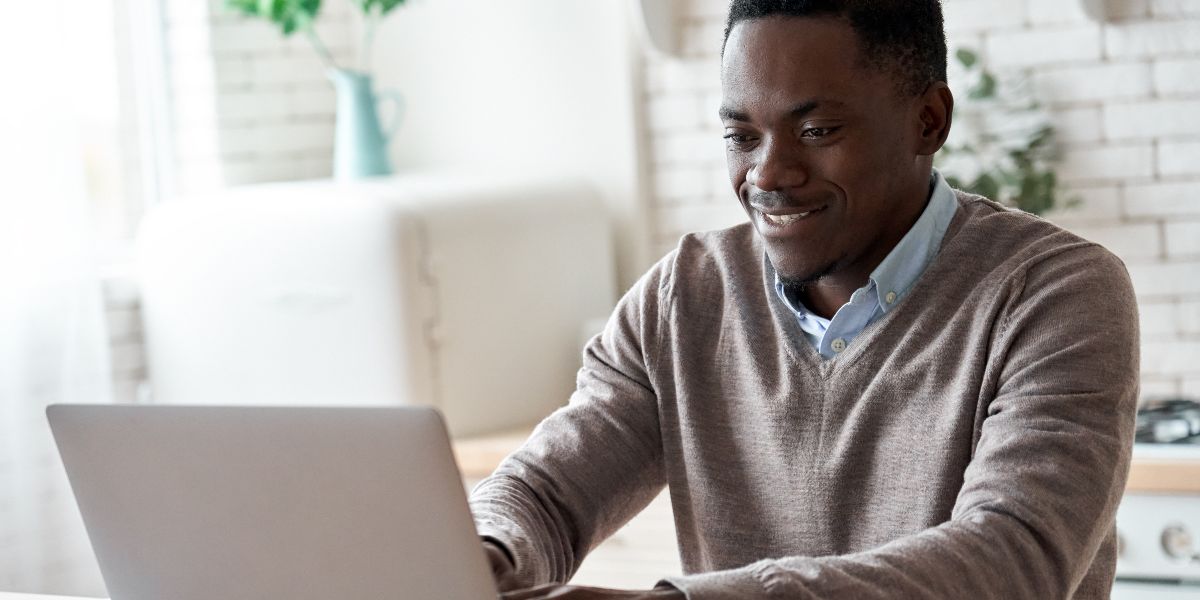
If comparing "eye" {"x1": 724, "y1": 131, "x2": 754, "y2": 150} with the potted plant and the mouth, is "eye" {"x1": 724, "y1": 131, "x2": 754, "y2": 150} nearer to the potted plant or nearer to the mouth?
the mouth

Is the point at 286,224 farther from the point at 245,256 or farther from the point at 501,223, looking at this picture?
the point at 501,223

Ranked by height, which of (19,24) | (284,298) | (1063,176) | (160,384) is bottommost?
(160,384)

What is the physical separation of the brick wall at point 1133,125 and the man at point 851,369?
133 centimetres

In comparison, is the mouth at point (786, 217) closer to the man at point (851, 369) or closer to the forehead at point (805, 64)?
the man at point (851, 369)

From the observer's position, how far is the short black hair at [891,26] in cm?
145

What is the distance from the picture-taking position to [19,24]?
305 centimetres

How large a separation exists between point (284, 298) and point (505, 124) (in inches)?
29.5

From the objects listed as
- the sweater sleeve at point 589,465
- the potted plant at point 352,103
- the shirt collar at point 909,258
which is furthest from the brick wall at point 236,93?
the shirt collar at point 909,258

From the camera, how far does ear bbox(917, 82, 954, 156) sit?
1.51 m

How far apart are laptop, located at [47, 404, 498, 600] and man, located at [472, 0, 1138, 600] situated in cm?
26

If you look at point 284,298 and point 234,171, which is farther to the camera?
point 234,171

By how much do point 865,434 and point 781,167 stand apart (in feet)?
0.91

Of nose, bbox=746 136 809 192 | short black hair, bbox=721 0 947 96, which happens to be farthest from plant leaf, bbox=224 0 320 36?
nose, bbox=746 136 809 192

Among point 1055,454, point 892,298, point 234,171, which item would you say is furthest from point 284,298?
point 1055,454
